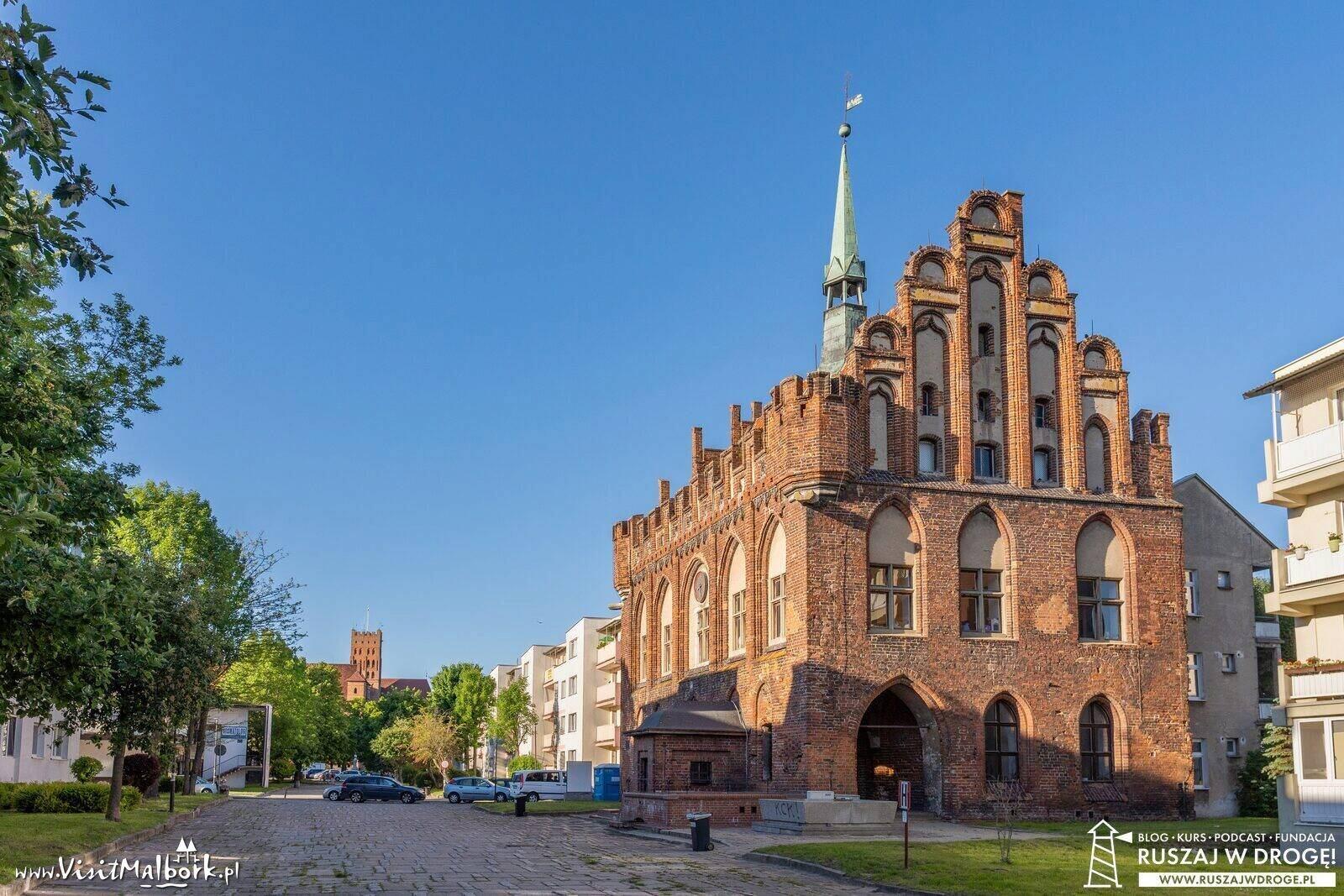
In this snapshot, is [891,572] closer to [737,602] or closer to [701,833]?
[737,602]

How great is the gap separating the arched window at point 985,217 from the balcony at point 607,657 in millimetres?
43468

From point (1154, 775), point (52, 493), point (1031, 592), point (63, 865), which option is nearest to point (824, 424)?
point (1031, 592)

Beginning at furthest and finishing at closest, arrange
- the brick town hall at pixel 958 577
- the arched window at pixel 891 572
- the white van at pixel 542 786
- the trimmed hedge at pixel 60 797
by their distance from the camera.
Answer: the white van at pixel 542 786
the arched window at pixel 891 572
the brick town hall at pixel 958 577
the trimmed hedge at pixel 60 797

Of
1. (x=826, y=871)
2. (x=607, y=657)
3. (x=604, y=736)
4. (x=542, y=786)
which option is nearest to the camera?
(x=826, y=871)

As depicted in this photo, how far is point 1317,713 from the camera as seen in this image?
26.3 m

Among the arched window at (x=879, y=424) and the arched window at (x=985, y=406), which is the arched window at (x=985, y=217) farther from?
the arched window at (x=879, y=424)

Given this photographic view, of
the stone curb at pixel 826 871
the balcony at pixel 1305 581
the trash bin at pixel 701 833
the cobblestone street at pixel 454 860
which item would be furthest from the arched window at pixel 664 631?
the balcony at pixel 1305 581

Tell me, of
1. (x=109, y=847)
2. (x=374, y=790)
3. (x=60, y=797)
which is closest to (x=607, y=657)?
(x=374, y=790)

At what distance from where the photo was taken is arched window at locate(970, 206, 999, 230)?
40.0 m

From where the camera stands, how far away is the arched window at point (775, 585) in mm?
38469

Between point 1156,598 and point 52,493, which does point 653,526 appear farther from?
point 52,493

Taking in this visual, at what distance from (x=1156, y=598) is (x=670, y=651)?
18.7 meters

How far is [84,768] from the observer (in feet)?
155

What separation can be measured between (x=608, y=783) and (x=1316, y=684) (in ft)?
118
